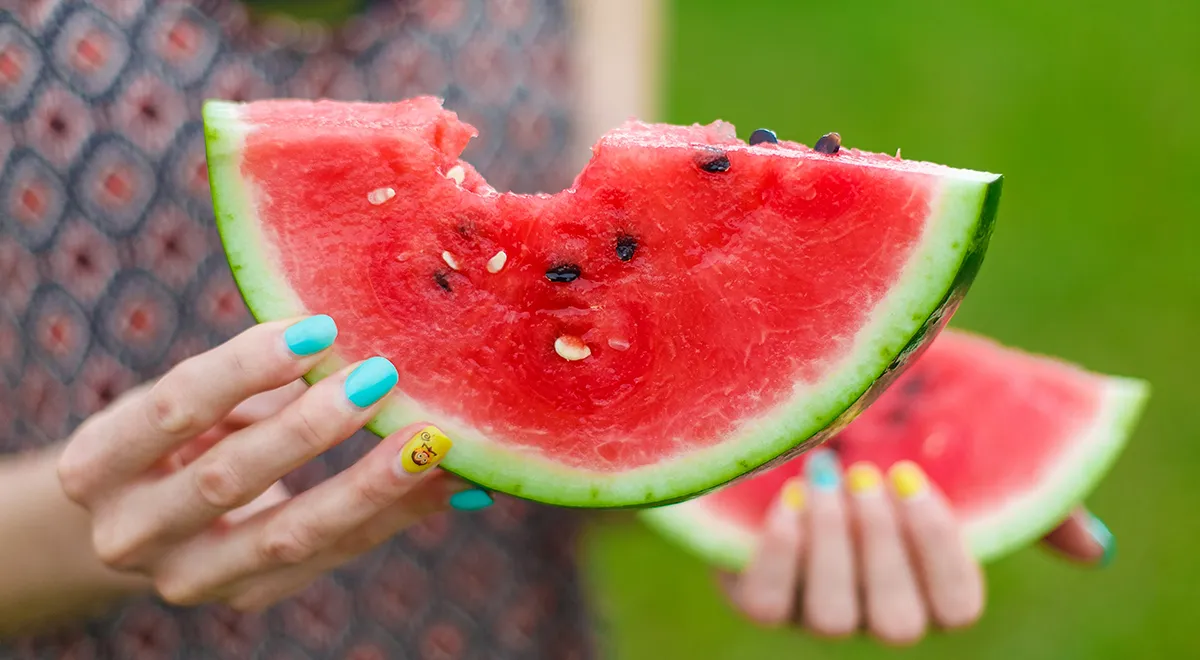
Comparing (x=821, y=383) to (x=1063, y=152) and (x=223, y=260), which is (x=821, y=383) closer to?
(x=223, y=260)

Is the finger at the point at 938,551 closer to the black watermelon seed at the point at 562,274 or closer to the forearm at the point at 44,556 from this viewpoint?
the black watermelon seed at the point at 562,274

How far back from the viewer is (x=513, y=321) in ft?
3.58

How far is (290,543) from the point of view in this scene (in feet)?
3.42

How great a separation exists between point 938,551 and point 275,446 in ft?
3.07

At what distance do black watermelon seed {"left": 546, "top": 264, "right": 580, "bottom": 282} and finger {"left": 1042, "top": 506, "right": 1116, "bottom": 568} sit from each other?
104 cm

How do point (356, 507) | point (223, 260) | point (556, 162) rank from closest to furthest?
point (356, 507) < point (223, 260) < point (556, 162)

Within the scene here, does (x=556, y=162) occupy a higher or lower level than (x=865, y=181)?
lower

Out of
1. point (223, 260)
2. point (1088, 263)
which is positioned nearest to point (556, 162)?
point (223, 260)

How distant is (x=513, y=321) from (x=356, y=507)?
0.86ft

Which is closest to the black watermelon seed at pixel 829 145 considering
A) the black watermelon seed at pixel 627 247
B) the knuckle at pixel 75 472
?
the black watermelon seed at pixel 627 247

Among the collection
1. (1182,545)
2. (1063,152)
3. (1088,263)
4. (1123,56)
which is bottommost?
(1182,545)

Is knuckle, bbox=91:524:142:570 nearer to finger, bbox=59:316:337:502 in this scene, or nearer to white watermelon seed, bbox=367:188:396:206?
finger, bbox=59:316:337:502

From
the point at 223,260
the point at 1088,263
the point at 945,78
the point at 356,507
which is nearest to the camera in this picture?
the point at 356,507

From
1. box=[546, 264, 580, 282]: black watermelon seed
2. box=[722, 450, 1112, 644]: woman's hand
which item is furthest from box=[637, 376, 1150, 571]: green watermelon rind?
box=[546, 264, 580, 282]: black watermelon seed
